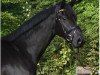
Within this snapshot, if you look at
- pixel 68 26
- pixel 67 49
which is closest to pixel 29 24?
pixel 68 26

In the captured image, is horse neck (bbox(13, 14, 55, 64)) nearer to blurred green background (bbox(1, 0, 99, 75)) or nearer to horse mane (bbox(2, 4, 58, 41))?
horse mane (bbox(2, 4, 58, 41))

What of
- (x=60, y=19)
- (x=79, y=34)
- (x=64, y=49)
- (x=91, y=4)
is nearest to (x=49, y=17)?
(x=60, y=19)

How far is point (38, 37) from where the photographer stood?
580 centimetres

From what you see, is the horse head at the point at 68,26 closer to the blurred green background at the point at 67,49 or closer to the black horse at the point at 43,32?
the black horse at the point at 43,32

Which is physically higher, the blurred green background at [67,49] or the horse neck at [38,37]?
the blurred green background at [67,49]

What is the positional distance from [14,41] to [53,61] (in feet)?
16.8

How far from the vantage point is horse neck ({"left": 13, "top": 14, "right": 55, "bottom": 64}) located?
5.76 metres

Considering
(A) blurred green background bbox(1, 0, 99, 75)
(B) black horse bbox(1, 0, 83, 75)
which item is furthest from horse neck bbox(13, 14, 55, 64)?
(A) blurred green background bbox(1, 0, 99, 75)

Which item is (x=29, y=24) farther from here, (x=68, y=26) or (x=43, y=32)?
(x=68, y=26)

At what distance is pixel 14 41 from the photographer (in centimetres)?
566

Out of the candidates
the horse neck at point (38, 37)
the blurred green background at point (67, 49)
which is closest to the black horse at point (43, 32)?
the horse neck at point (38, 37)

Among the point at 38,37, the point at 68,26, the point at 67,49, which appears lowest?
the point at 38,37

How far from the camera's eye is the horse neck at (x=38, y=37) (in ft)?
18.9

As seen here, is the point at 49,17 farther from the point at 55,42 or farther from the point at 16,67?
the point at 55,42
